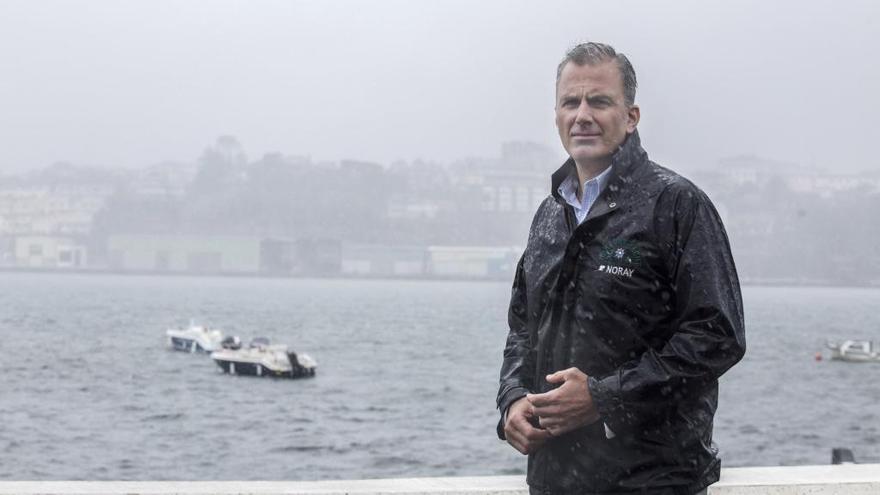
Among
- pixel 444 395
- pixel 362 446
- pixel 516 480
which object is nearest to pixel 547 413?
pixel 516 480

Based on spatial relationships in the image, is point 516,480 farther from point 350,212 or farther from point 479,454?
point 350,212

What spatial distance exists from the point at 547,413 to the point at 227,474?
36.2m

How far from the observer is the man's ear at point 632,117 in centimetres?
257

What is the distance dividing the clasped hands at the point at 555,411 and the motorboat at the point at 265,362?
60898mm

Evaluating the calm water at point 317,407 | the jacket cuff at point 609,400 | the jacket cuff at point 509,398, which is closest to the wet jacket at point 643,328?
the jacket cuff at point 609,400

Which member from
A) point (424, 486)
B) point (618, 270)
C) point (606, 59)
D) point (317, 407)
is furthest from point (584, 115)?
point (317, 407)

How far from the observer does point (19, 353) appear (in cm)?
8612

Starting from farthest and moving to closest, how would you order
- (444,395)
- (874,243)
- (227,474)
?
(874,243), (444,395), (227,474)

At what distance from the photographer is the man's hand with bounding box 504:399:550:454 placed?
2477 mm

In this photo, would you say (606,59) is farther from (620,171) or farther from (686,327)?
(686,327)

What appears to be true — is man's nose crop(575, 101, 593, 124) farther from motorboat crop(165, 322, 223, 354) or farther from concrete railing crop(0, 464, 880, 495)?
motorboat crop(165, 322, 223, 354)

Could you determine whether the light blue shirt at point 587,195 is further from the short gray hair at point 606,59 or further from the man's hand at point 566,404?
the man's hand at point 566,404

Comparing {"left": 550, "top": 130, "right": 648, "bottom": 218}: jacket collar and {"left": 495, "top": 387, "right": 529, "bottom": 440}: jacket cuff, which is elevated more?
{"left": 550, "top": 130, "right": 648, "bottom": 218}: jacket collar

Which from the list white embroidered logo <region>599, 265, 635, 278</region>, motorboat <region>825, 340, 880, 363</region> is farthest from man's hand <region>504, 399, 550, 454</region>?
motorboat <region>825, 340, 880, 363</region>
